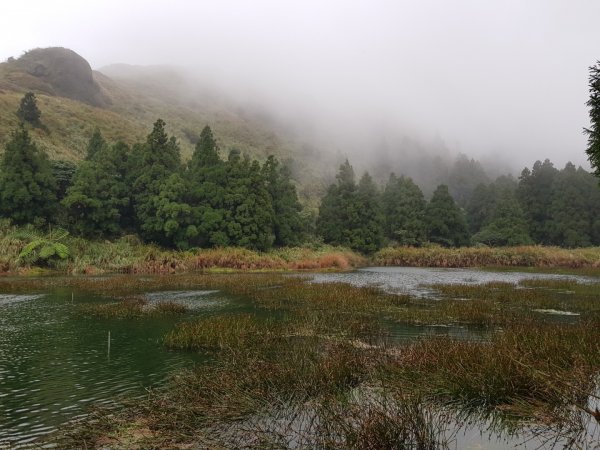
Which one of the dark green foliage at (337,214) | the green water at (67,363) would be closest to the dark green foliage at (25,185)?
the green water at (67,363)

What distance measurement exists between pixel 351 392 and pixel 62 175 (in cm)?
5043

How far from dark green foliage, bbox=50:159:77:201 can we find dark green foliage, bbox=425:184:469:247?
52.0 meters

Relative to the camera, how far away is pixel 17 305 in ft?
69.7

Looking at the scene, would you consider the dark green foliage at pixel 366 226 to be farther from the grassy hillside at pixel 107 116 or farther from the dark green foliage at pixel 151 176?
the grassy hillside at pixel 107 116

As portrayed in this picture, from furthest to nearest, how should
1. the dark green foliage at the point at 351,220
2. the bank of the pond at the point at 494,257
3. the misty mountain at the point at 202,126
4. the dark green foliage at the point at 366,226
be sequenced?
1. the misty mountain at the point at 202,126
2. the dark green foliage at the point at 351,220
3. the dark green foliage at the point at 366,226
4. the bank of the pond at the point at 494,257

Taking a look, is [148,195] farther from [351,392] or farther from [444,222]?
[444,222]

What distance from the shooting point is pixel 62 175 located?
165ft

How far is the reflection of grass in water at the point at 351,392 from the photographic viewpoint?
6.91 m

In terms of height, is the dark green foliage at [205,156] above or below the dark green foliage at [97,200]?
above

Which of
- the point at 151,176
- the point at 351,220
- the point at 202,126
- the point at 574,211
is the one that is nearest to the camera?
the point at 151,176

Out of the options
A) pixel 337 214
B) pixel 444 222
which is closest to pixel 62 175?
pixel 337 214

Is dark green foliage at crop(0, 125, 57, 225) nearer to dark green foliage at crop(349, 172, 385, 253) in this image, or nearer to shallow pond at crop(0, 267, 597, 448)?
shallow pond at crop(0, 267, 597, 448)

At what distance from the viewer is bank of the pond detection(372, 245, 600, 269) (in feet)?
180

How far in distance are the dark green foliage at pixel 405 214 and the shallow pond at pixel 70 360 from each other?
182ft
